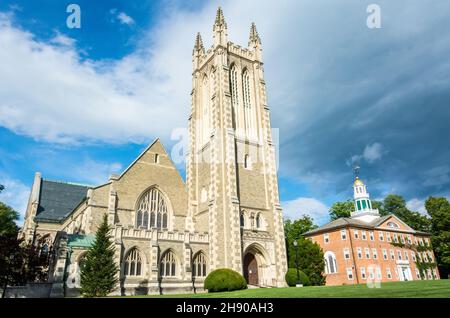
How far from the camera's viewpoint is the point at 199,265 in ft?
102

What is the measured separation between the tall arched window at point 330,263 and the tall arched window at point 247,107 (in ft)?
64.0

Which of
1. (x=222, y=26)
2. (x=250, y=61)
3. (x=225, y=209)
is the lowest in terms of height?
(x=225, y=209)

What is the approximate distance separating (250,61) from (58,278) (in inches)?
1242

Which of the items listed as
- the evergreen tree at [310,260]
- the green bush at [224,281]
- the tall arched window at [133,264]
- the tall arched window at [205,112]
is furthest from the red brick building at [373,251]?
the tall arched window at [133,264]

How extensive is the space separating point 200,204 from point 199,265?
23.4ft

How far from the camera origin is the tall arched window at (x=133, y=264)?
27531mm

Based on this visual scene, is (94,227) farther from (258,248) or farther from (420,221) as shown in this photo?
(420,221)

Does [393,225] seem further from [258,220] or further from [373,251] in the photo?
[258,220]

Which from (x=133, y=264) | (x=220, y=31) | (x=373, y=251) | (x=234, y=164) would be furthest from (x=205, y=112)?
(x=373, y=251)

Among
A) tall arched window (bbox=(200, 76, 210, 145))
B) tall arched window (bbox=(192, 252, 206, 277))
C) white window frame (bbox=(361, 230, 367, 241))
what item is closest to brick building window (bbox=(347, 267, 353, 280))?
white window frame (bbox=(361, 230, 367, 241))

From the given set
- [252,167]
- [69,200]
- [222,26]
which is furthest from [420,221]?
[69,200]

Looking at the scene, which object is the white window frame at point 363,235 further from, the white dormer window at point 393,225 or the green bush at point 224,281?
the green bush at point 224,281
